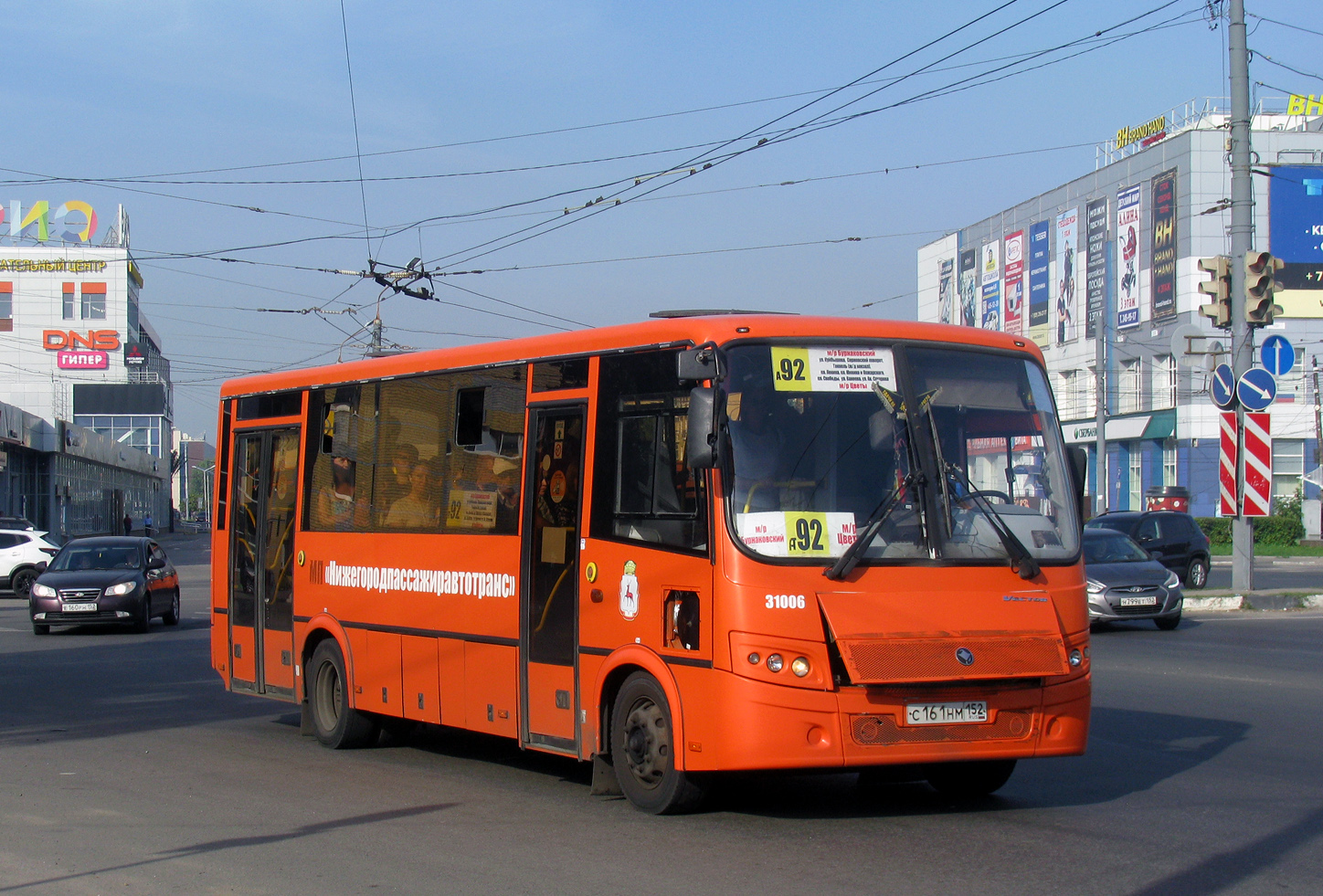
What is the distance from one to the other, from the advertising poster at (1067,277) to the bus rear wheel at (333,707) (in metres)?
62.7

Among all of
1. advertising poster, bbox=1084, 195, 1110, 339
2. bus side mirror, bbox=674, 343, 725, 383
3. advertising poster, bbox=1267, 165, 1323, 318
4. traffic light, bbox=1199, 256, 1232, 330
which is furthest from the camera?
advertising poster, bbox=1084, 195, 1110, 339

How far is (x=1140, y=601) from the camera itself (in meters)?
20.8

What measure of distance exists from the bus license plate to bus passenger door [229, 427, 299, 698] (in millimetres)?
6282

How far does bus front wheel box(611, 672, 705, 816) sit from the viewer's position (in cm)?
764

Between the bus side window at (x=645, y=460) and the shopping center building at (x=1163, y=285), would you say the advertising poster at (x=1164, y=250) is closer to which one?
the shopping center building at (x=1163, y=285)

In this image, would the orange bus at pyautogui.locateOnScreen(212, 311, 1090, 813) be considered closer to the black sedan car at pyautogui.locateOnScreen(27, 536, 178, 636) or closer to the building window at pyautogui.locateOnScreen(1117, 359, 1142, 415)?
the black sedan car at pyautogui.locateOnScreen(27, 536, 178, 636)

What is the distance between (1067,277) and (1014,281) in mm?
5829

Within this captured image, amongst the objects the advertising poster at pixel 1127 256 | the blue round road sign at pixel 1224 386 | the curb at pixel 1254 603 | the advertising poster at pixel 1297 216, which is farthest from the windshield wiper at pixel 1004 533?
the advertising poster at pixel 1127 256

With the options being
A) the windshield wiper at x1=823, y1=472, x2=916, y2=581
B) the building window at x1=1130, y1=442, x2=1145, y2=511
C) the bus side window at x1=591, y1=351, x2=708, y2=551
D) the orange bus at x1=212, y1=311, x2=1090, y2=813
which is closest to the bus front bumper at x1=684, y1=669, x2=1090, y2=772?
the orange bus at x1=212, y1=311, x2=1090, y2=813

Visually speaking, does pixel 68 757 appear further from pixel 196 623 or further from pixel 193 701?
pixel 196 623

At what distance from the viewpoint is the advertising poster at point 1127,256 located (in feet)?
210

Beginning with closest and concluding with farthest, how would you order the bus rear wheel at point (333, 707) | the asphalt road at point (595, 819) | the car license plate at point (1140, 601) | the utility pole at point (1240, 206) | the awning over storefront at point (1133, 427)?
the asphalt road at point (595, 819)
the bus rear wheel at point (333, 707)
the car license plate at point (1140, 601)
the utility pole at point (1240, 206)
the awning over storefront at point (1133, 427)

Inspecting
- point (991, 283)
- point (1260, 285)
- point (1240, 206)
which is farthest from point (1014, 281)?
point (1260, 285)

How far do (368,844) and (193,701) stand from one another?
23.7 feet
